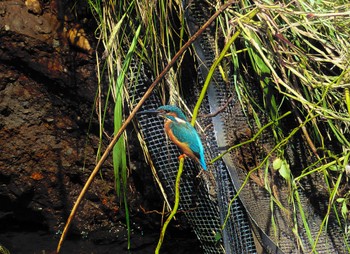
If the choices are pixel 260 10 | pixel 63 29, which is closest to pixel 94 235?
pixel 63 29

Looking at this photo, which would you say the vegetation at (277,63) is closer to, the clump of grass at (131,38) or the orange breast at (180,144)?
the clump of grass at (131,38)

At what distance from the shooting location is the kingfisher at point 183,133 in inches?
124

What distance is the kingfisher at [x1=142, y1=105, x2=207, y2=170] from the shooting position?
3.16 meters

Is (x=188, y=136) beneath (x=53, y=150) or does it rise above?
beneath

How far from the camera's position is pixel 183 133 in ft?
10.4

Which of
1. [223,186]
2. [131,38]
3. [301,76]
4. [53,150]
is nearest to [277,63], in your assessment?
[301,76]

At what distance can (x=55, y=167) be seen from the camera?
14.3 ft

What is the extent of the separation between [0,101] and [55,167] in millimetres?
511

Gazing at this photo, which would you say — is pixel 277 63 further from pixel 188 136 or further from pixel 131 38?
pixel 131 38

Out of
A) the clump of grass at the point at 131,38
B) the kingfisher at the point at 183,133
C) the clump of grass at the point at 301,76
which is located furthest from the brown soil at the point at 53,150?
the kingfisher at the point at 183,133

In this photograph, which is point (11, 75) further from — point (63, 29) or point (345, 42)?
point (345, 42)

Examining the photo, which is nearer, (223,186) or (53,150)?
(223,186)

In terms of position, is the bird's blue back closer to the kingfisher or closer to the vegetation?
the kingfisher

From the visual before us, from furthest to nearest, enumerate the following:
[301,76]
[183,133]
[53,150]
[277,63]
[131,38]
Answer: [53,150]
[131,38]
[277,63]
[301,76]
[183,133]
